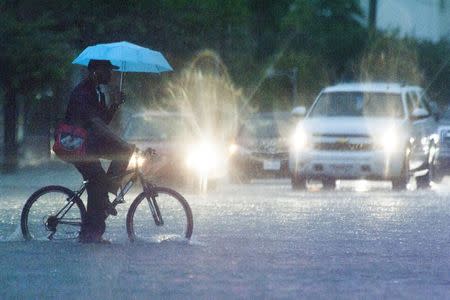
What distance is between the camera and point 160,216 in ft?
49.5

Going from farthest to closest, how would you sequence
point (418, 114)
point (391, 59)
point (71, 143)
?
point (391, 59), point (418, 114), point (71, 143)

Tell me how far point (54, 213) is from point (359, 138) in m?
12.3

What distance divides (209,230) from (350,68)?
51855 mm

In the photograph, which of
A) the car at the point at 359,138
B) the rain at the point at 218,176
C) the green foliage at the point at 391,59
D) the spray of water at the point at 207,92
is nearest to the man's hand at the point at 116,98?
the rain at the point at 218,176

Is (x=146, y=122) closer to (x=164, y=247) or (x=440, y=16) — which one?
(x=164, y=247)

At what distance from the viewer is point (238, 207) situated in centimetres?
2161

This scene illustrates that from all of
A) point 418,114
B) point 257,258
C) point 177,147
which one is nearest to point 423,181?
point 418,114

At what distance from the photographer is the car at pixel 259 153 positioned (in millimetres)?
31406

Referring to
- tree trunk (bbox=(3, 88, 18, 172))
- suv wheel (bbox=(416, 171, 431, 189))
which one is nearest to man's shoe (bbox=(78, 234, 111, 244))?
suv wheel (bbox=(416, 171, 431, 189))

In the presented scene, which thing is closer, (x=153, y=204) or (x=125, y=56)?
(x=153, y=204)

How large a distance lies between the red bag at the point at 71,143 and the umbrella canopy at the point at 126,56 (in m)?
1.37

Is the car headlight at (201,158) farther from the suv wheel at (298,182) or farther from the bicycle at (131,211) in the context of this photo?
the bicycle at (131,211)

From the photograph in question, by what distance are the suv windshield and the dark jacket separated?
13.2 m

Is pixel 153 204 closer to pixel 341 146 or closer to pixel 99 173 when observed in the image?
pixel 99 173
